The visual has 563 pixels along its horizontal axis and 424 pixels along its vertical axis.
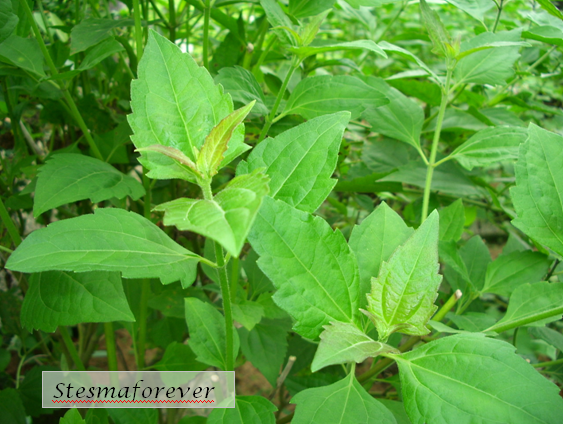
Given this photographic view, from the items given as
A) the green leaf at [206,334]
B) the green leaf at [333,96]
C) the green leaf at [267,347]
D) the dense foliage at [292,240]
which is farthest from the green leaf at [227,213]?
the green leaf at [267,347]

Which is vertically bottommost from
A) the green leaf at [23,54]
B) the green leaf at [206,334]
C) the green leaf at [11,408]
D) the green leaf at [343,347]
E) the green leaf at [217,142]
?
the green leaf at [11,408]

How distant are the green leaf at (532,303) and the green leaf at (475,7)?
0.60 metres

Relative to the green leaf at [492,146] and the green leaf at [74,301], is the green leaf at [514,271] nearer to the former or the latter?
the green leaf at [492,146]

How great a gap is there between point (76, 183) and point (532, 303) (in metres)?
0.77

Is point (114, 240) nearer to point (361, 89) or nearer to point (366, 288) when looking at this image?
point (366, 288)

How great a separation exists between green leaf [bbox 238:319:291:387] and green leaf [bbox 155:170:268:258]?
481 mm

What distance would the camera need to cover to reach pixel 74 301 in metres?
0.64

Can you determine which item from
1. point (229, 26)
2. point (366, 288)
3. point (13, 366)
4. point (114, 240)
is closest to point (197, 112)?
point (114, 240)

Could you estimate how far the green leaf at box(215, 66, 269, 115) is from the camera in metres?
0.77

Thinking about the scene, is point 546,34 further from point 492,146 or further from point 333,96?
point 333,96

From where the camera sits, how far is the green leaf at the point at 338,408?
49cm

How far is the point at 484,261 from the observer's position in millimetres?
858

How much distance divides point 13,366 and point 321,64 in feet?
4.37

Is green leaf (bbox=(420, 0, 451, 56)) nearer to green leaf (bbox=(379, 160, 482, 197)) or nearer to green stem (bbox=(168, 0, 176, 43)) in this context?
green leaf (bbox=(379, 160, 482, 197))
